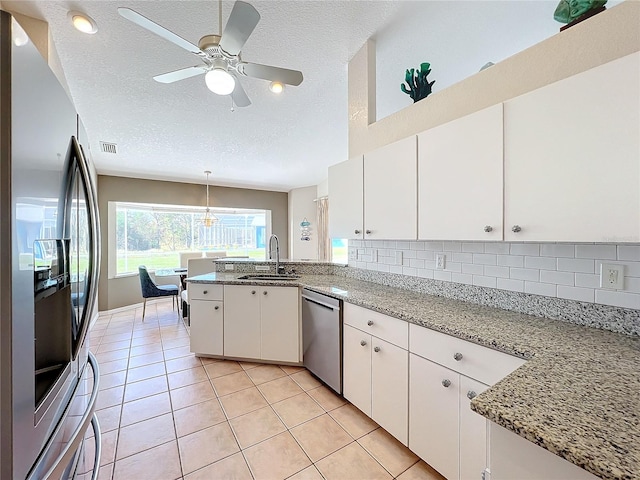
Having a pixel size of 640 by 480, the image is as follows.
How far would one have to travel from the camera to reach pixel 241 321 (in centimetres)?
280

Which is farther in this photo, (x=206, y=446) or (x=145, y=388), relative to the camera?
(x=145, y=388)

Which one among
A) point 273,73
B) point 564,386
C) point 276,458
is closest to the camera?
point 564,386

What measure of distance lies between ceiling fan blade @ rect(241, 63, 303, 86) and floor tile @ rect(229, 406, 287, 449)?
233 cm

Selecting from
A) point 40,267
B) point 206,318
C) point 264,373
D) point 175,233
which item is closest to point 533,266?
point 40,267

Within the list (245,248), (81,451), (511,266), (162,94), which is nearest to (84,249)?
(81,451)

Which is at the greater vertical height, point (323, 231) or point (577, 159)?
point (577, 159)

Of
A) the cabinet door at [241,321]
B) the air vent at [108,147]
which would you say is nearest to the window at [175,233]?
the air vent at [108,147]

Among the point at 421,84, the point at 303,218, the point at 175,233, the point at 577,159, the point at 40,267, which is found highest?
the point at 421,84

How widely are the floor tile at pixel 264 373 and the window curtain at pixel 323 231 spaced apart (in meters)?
3.79

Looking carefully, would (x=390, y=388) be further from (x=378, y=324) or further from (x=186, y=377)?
(x=186, y=377)

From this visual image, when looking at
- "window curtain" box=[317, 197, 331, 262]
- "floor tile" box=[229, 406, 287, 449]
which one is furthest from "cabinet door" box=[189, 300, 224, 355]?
"window curtain" box=[317, 197, 331, 262]

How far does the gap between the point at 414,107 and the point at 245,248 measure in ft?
19.0

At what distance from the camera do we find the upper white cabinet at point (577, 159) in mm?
1025

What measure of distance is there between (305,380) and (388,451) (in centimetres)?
99
